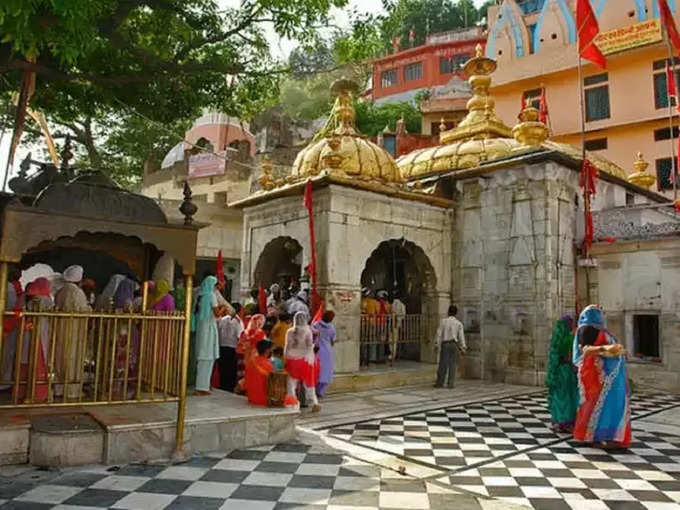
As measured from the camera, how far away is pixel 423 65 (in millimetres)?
44219

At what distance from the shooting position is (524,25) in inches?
1009

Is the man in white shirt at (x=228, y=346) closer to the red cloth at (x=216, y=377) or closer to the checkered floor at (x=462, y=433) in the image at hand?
the red cloth at (x=216, y=377)

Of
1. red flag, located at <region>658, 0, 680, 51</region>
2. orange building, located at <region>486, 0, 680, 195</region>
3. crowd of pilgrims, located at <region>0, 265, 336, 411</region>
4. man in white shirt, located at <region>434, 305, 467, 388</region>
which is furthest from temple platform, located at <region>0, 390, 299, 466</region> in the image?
orange building, located at <region>486, 0, 680, 195</region>

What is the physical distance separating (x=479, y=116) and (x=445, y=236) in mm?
4550

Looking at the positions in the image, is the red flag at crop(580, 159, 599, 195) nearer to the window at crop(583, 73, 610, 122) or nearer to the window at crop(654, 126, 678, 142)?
the window at crop(654, 126, 678, 142)

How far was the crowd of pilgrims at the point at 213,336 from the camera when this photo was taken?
6250 mm

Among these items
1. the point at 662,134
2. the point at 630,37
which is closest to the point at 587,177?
the point at 662,134

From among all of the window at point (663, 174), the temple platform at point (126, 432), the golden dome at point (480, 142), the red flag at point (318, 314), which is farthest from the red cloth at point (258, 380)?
the window at point (663, 174)

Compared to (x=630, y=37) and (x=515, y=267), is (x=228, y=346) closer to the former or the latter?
(x=515, y=267)

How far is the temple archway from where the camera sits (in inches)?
492

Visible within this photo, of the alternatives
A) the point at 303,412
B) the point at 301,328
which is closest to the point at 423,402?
the point at 303,412

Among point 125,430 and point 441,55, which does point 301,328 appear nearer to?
point 125,430

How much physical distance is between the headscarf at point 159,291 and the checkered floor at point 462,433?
2.95 meters

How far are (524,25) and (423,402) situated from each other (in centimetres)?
2302
